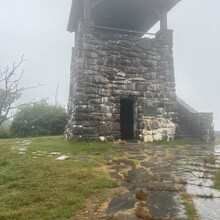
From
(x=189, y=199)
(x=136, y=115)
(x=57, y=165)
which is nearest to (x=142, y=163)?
(x=57, y=165)

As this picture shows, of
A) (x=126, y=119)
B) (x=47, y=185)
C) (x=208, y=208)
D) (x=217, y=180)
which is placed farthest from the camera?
(x=126, y=119)

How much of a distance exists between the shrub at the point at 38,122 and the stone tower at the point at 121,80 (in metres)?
4.75

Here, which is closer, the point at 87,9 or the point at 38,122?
the point at 87,9

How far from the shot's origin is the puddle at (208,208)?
272 cm

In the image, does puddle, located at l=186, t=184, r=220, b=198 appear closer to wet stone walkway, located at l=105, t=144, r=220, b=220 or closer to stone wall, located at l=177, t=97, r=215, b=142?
wet stone walkway, located at l=105, t=144, r=220, b=220

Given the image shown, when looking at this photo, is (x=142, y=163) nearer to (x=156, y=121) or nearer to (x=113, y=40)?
(x=156, y=121)

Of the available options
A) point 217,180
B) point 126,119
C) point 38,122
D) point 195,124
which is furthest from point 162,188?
point 38,122

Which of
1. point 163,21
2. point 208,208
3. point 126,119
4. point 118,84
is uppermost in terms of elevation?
point 163,21

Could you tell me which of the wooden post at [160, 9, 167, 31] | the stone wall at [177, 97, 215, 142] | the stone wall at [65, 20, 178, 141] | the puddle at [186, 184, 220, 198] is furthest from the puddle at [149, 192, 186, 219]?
the wooden post at [160, 9, 167, 31]

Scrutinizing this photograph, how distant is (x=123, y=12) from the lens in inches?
449

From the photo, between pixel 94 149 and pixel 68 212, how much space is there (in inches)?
171

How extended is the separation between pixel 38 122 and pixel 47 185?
1085 cm

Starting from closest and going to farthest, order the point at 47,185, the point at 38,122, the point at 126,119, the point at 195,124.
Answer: the point at 47,185
the point at 195,124
the point at 126,119
the point at 38,122

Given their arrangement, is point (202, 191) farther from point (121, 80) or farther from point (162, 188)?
point (121, 80)
